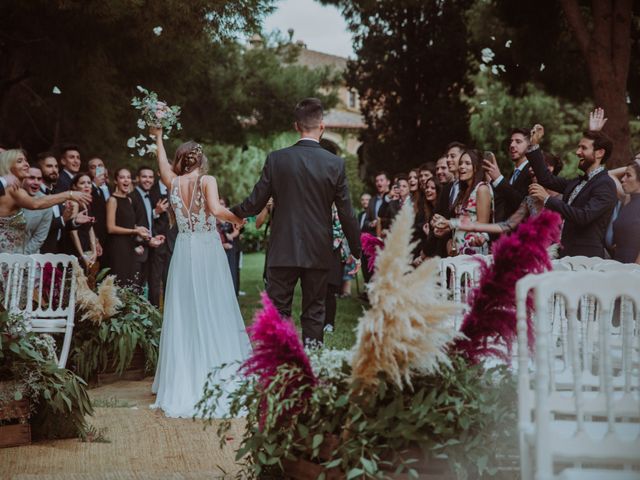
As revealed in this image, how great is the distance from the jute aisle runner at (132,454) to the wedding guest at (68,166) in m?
3.61

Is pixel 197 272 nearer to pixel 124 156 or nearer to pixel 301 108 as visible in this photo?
pixel 301 108

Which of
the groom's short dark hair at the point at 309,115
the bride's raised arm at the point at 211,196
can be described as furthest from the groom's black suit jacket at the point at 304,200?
the bride's raised arm at the point at 211,196

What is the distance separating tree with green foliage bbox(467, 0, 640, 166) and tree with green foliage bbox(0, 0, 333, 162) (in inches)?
145

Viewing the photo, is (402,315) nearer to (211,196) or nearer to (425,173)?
(211,196)

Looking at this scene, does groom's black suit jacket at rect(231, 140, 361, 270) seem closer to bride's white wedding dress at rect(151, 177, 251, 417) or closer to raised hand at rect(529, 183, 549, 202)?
bride's white wedding dress at rect(151, 177, 251, 417)

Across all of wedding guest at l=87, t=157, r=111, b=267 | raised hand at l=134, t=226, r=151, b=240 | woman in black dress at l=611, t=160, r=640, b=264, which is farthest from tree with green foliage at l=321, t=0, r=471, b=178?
woman in black dress at l=611, t=160, r=640, b=264

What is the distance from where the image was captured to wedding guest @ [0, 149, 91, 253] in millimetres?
6613

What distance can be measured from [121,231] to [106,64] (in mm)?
2650

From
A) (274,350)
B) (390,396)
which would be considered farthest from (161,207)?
(390,396)

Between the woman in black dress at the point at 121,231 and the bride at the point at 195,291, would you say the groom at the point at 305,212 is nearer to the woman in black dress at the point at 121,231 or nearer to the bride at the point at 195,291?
the bride at the point at 195,291

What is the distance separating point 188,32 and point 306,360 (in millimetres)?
7092

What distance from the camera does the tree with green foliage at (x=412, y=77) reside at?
66.7 ft

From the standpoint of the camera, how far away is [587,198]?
243 inches

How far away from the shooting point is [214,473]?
14.8 feet
